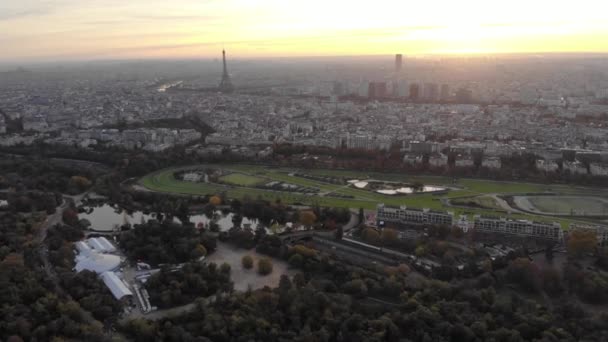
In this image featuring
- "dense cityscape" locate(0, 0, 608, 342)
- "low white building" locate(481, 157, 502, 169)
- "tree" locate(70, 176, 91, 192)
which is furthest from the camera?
"low white building" locate(481, 157, 502, 169)

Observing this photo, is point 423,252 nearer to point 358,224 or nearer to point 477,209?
point 358,224

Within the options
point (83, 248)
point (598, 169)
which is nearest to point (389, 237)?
point (83, 248)

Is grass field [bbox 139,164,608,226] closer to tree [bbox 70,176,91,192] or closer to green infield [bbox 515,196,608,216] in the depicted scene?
green infield [bbox 515,196,608,216]

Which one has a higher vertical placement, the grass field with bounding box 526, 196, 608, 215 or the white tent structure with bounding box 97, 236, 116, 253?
the white tent structure with bounding box 97, 236, 116, 253

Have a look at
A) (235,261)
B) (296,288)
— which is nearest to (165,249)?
(235,261)

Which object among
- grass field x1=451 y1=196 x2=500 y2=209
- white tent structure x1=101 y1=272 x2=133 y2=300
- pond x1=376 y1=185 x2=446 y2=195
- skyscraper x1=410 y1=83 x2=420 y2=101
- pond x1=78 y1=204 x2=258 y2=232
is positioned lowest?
pond x1=78 y1=204 x2=258 y2=232

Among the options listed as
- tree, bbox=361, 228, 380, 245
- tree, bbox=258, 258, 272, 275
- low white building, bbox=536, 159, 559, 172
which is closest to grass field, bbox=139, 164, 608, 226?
low white building, bbox=536, 159, 559, 172

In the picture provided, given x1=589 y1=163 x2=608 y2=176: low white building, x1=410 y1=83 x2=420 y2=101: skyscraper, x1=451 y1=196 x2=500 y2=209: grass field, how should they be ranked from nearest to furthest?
1. x1=451 y1=196 x2=500 y2=209: grass field
2. x1=589 y1=163 x2=608 y2=176: low white building
3. x1=410 y1=83 x2=420 y2=101: skyscraper
